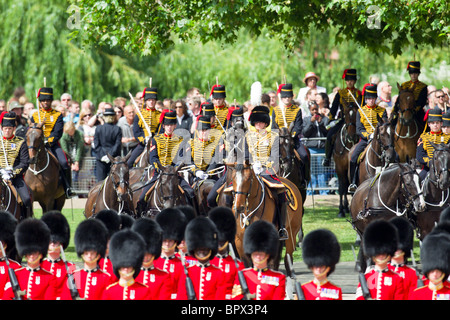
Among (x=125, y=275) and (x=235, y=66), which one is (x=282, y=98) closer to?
(x=125, y=275)

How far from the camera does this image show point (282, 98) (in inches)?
741

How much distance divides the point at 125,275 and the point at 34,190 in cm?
904

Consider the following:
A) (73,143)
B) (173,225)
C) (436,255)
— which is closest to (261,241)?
(173,225)

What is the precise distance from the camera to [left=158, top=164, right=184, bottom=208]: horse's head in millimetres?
14930

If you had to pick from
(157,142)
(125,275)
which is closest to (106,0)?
(157,142)

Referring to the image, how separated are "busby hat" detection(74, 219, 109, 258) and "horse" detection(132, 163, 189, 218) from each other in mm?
4320

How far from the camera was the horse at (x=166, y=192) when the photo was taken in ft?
49.1

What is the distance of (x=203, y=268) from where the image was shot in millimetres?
9867

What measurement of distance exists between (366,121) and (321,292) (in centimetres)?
1033

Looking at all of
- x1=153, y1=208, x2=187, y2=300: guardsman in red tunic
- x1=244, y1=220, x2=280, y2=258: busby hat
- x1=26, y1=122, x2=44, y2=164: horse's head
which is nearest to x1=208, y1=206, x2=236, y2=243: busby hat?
x1=153, y1=208, x2=187, y2=300: guardsman in red tunic

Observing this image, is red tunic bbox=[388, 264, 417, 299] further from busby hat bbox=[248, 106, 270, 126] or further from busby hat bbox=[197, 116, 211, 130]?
busby hat bbox=[197, 116, 211, 130]

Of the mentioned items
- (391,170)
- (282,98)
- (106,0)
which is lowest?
(391,170)

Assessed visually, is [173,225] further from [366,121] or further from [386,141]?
[366,121]

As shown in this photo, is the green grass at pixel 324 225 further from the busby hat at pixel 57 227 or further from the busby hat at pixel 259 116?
the busby hat at pixel 57 227
